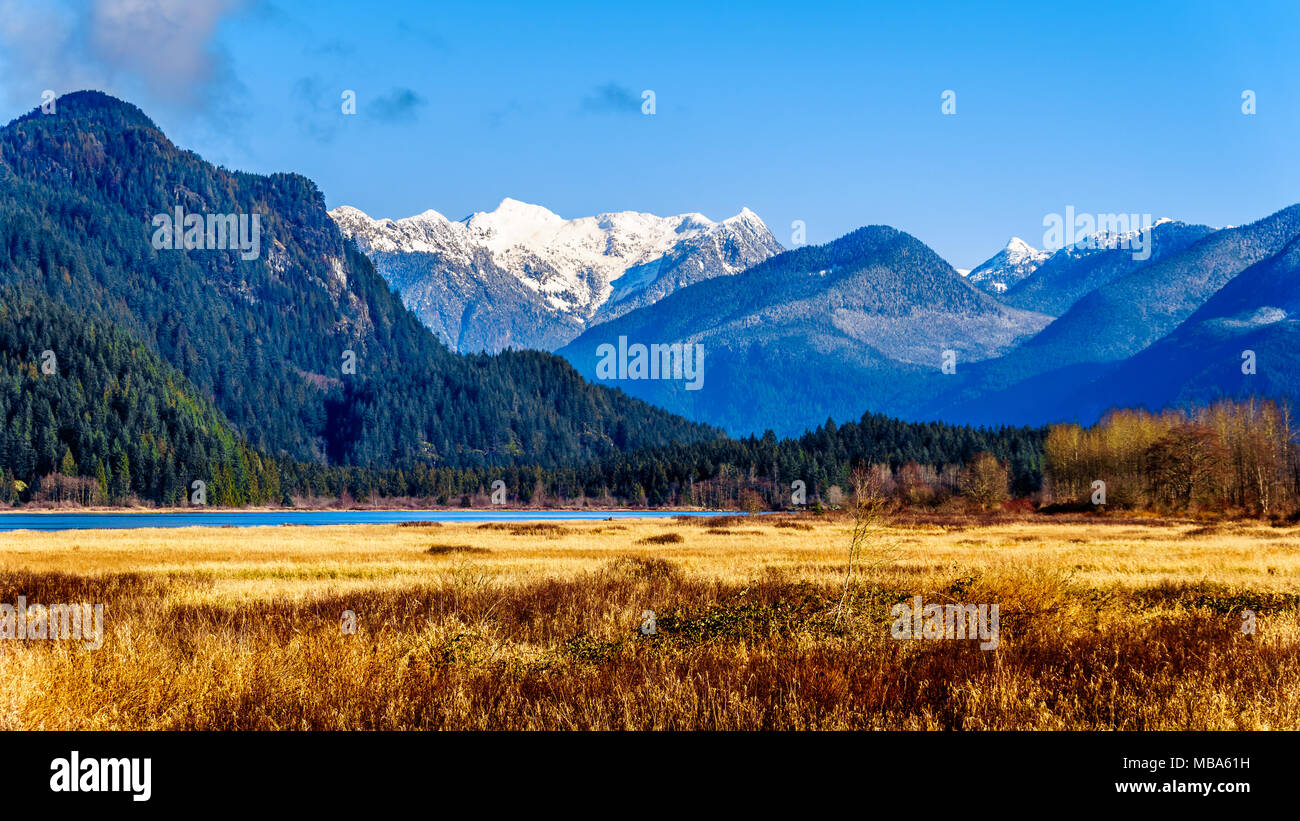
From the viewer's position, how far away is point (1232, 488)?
120 m

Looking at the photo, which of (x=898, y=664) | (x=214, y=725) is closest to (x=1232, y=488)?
(x=898, y=664)

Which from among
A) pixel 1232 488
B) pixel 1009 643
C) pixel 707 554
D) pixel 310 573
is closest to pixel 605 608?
pixel 1009 643

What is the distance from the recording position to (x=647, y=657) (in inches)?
610

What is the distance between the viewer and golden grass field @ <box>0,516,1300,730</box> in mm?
11398

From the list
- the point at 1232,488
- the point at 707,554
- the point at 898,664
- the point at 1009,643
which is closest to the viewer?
the point at 898,664

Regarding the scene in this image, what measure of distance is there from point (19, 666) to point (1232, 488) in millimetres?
134511

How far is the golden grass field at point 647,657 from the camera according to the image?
37.4 feet
